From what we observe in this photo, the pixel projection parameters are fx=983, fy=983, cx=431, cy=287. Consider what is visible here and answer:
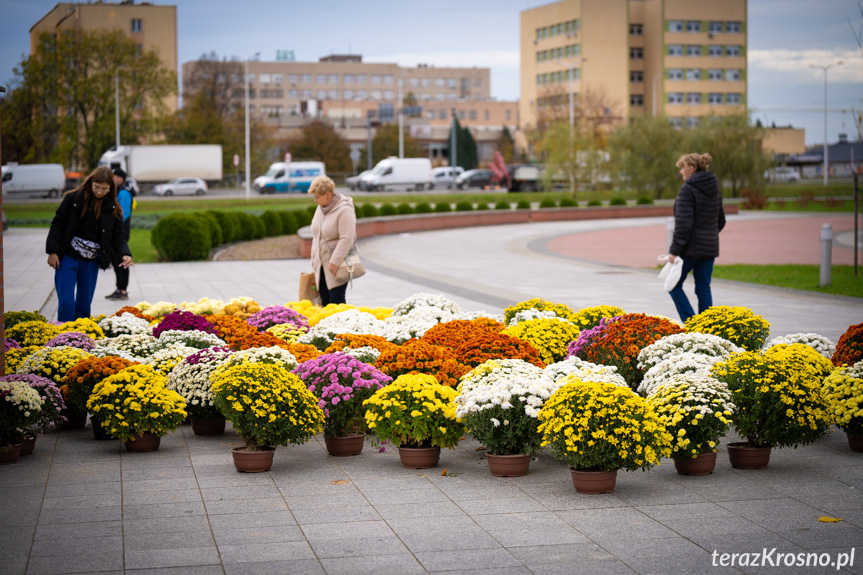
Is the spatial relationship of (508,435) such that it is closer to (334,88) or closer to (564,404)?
(564,404)

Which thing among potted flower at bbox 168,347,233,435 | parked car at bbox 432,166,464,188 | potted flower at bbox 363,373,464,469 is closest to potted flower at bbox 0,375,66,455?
potted flower at bbox 168,347,233,435

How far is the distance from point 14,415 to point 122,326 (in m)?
2.92

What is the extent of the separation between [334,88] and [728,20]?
198 feet

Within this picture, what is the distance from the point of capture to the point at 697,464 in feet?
18.0

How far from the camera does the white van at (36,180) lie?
54531 millimetres

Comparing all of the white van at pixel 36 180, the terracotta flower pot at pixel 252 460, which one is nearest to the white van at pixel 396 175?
the white van at pixel 36 180

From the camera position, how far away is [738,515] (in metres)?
4.73

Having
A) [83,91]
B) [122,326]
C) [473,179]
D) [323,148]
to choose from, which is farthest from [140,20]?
[122,326]

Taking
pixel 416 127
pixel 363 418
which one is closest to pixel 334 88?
pixel 416 127

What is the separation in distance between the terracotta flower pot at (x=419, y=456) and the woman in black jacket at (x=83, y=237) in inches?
188

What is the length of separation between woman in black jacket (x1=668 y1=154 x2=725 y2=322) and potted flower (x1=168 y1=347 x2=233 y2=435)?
4.86m

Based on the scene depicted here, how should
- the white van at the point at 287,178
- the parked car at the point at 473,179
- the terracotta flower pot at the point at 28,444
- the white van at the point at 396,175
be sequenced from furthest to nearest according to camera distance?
1. the parked car at the point at 473,179
2. the white van at the point at 396,175
3. the white van at the point at 287,178
4. the terracotta flower pot at the point at 28,444

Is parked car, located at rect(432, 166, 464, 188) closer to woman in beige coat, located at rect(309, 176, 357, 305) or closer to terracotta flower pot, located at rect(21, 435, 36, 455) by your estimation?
woman in beige coat, located at rect(309, 176, 357, 305)

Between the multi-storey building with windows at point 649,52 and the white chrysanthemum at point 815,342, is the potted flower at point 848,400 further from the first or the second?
the multi-storey building with windows at point 649,52
